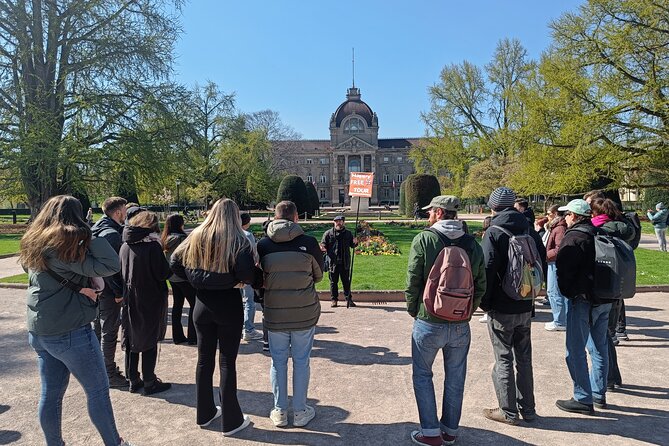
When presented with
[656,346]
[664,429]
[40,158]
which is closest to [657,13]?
[656,346]

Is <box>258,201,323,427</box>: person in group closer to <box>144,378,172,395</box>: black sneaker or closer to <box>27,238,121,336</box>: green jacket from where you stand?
<box>27,238,121,336</box>: green jacket

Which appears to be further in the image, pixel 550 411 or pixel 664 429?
pixel 550 411

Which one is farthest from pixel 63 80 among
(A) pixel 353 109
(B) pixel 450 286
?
(A) pixel 353 109

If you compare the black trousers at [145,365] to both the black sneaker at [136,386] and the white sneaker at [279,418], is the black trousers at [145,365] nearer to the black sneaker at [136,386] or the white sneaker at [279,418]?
the black sneaker at [136,386]

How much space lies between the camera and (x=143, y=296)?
178 inches

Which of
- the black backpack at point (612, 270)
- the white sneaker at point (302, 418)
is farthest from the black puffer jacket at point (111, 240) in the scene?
the black backpack at point (612, 270)

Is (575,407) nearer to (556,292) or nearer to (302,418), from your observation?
(302,418)

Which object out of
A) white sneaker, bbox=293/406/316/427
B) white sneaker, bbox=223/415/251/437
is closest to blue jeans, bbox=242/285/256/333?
white sneaker, bbox=223/415/251/437

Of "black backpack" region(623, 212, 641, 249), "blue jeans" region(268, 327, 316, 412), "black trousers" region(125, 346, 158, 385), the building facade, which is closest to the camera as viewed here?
"blue jeans" region(268, 327, 316, 412)

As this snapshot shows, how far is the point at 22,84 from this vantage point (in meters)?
18.7

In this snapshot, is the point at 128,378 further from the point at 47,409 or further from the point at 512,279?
the point at 512,279

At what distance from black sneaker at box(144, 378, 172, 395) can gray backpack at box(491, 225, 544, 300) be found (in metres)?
3.56

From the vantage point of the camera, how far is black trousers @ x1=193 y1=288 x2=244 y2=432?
3.72 meters

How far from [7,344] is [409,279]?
6.02 metres
